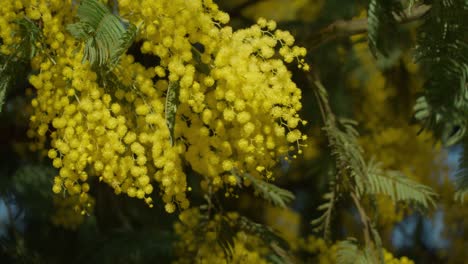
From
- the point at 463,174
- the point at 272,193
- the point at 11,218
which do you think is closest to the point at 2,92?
the point at 11,218

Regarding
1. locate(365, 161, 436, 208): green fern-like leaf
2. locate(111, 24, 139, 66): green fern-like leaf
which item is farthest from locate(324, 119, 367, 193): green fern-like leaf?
locate(111, 24, 139, 66): green fern-like leaf

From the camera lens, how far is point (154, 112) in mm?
1829

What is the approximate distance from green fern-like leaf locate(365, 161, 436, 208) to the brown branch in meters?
0.49

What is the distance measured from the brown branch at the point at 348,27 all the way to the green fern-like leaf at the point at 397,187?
1.62ft

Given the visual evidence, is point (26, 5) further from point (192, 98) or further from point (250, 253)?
point (250, 253)

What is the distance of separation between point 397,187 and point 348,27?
61cm

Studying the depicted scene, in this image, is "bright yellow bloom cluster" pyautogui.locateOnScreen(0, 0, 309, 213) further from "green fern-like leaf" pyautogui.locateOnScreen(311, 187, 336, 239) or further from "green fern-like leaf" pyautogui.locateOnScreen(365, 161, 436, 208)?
"green fern-like leaf" pyautogui.locateOnScreen(365, 161, 436, 208)

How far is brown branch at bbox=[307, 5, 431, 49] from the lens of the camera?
242 cm

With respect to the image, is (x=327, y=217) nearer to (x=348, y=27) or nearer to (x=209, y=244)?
(x=209, y=244)

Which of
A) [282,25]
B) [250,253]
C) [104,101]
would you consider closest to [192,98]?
[104,101]

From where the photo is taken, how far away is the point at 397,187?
103 inches

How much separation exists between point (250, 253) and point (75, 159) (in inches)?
34.7

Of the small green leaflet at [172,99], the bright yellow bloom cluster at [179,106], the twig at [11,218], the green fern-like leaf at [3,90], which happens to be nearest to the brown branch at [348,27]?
the bright yellow bloom cluster at [179,106]

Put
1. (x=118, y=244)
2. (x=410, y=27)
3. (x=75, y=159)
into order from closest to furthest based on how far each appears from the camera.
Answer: (x=75, y=159) < (x=118, y=244) < (x=410, y=27)
